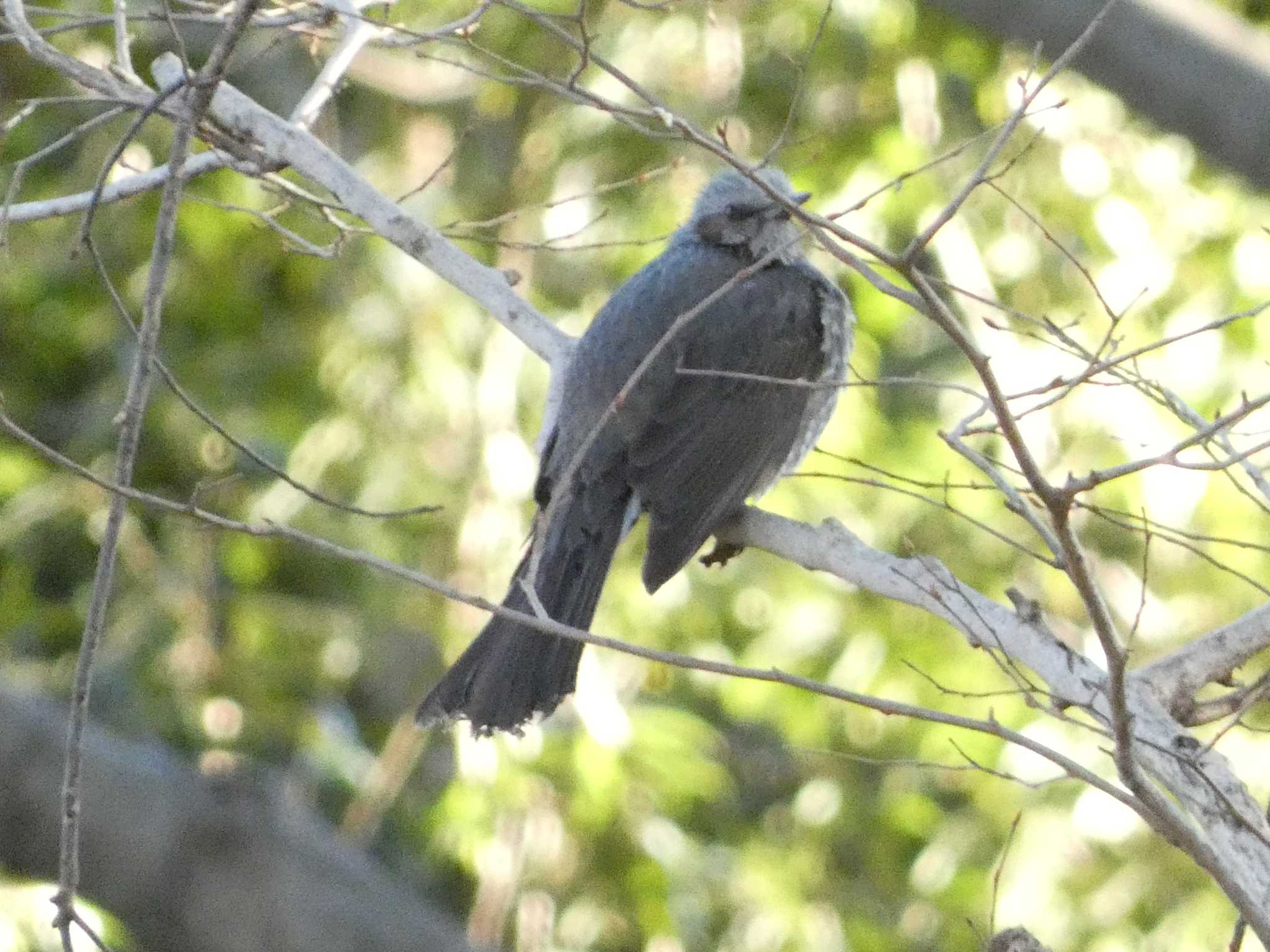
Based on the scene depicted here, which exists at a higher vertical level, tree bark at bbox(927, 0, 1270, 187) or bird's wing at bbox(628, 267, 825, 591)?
tree bark at bbox(927, 0, 1270, 187)

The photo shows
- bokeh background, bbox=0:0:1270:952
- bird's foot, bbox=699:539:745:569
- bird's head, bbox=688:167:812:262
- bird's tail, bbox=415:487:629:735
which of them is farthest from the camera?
bokeh background, bbox=0:0:1270:952

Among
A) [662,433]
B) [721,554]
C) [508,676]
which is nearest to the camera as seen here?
[508,676]

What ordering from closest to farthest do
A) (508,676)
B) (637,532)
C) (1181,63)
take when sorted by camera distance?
(508,676), (1181,63), (637,532)

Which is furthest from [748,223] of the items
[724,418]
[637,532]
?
[637,532]

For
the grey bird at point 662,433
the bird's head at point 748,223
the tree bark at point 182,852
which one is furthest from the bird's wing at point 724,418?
the tree bark at point 182,852

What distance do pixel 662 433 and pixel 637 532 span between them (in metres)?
2.53

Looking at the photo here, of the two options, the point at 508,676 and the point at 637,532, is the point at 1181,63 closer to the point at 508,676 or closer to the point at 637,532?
the point at 637,532

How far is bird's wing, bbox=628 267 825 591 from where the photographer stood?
416 centimetres

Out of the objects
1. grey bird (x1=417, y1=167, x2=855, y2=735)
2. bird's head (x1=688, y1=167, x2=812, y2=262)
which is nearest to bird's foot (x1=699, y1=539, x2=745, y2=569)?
grey bird (x1=417, y1=167, x2=855, y2=735)

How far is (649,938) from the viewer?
6617mm

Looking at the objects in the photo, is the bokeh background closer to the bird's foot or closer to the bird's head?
the bird's head

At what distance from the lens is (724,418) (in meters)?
4.37

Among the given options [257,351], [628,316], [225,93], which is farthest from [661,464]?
[257,351]

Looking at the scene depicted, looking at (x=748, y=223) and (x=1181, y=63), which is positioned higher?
(x=1181, y=63)
